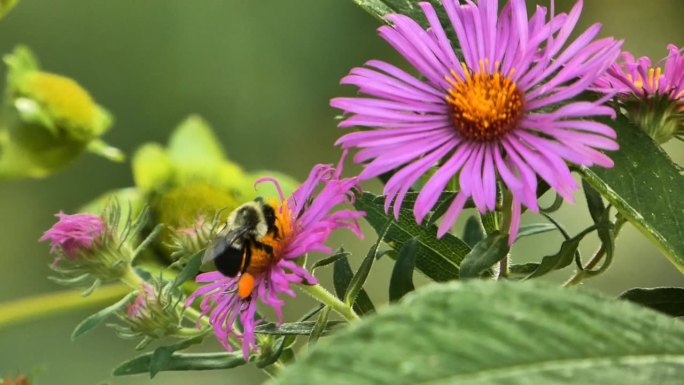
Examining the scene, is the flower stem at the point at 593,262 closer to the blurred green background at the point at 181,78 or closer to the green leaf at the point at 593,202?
the green leaf at the point at 593,202

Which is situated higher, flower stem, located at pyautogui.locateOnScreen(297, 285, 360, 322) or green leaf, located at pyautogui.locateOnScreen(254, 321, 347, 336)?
flower stem, located at pyautogui.locateOnScreen(297, 285, 360, 322)

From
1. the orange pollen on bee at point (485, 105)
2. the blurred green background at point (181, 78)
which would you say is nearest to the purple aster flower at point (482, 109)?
the orange pollen on bee at point (485, 105)

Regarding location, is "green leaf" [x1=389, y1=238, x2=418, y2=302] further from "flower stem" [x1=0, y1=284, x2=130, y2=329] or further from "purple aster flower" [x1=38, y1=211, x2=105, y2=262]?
"flower stem" [x1=0, y1=284, x2=130, y2=329]

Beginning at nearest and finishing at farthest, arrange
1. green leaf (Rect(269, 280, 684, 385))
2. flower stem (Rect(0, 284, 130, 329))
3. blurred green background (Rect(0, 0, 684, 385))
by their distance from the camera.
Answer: green leaf (Rect(269, 280, 684, 385)), flower stem (Rect(0, 284, 130, 329)), blurred green background (Rect(0, 0, 684, 385))


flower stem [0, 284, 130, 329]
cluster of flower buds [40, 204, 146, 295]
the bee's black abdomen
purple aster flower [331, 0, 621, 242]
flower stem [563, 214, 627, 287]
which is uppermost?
purple aster flower [331, 0, 621, 242]

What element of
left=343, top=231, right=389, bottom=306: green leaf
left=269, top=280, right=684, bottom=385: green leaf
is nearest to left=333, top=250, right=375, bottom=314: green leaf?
left=343, top=231, right=389, bottom=306: green leaf

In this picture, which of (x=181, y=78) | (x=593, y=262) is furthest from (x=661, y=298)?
(x=181, y=78)

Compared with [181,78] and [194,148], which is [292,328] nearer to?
[194,148]
